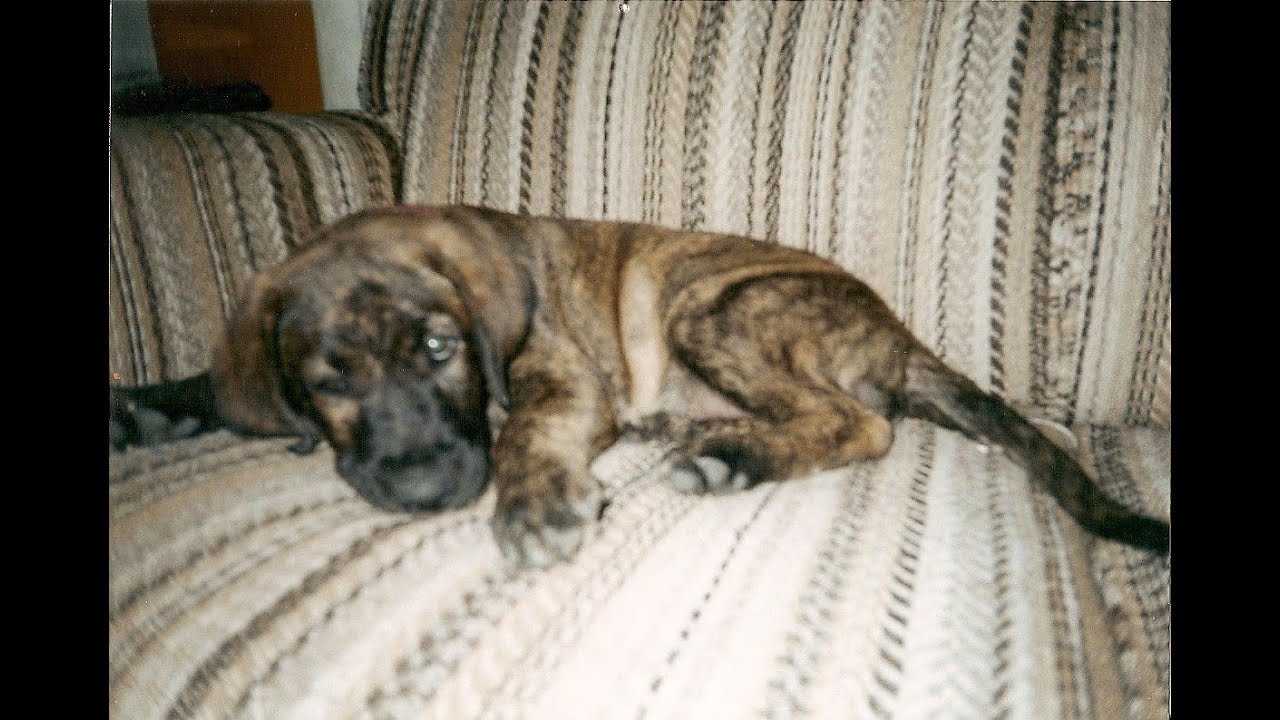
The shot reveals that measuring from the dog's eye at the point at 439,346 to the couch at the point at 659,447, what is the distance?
0.35 metres

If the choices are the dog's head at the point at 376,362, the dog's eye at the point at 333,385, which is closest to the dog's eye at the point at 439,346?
the dog's head at the point at 376,362

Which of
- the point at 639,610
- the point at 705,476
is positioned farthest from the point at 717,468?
the point at 639,610

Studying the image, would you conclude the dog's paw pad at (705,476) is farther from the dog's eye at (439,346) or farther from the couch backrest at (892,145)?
the couch backrest at (892,145)

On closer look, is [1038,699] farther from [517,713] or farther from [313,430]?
[313,430]

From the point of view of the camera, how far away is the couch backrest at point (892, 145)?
1666 mm

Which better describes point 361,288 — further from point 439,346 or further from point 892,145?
point 892,145

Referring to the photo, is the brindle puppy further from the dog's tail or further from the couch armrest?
the couch armrest

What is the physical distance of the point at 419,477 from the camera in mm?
1373

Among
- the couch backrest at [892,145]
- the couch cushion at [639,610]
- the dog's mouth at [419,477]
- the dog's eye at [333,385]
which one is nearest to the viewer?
the couch cushion at [639,610]

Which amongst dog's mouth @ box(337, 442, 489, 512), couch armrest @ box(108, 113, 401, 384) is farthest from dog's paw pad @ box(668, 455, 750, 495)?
couch armrest @ box(108, 113, 401, 384)

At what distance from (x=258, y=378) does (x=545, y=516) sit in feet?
2.91

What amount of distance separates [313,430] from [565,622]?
952 mm

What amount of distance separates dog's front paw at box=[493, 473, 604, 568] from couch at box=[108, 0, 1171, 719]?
0.14ft
